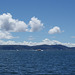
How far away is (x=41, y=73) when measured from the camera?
79562 millimetres

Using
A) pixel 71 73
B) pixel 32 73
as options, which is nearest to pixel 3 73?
pixel 32 73

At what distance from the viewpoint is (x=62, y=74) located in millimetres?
78938

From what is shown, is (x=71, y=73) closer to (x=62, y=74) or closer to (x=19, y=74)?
(x=62, y=74)

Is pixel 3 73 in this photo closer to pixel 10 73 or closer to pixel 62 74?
pixel 10 73

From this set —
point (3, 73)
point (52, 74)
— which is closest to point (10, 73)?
point (3, 73)

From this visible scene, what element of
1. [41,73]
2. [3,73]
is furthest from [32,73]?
[3,73]

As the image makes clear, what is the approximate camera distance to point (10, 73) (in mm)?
78438

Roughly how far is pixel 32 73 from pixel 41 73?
10.9 feet

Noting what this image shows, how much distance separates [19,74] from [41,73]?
8.34 m

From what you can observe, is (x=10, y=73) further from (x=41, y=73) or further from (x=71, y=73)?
(x=71, y=73)

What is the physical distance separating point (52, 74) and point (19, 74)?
39.6 feet

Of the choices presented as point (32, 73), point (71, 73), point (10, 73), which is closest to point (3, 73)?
point (10, 73)

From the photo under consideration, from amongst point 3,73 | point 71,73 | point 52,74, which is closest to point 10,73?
point 3,73

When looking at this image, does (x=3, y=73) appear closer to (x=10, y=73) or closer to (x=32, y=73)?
(x=10, y=73)
